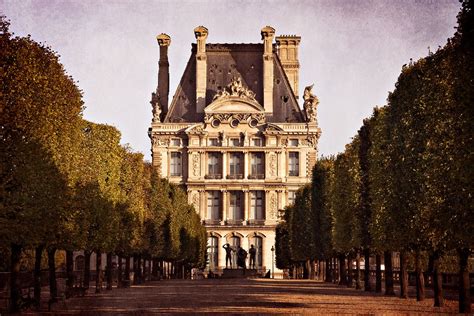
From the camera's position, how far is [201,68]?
12656cm

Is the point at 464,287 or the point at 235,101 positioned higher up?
the point at 235,101

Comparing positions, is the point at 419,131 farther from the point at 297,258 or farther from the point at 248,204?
the point at 248,204

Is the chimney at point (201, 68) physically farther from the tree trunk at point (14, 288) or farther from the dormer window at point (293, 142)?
the tree trunk at point (14, 288)

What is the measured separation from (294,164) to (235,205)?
936 cm

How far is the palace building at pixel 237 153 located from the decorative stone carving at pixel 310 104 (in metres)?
0.13

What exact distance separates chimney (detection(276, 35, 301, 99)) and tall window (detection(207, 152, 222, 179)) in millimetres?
16668

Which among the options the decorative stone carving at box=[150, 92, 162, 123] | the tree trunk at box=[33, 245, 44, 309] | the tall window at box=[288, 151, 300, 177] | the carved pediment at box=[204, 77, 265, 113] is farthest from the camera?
the tall window at box=[288, 151, 300, 177]

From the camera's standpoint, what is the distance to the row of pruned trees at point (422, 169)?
25188 millimetres

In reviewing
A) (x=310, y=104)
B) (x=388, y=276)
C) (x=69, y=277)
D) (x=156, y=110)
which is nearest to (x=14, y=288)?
(x=69, y=277)

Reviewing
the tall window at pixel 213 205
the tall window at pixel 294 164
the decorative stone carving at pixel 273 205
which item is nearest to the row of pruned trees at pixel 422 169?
the decorative stone carving at pixel 273 205

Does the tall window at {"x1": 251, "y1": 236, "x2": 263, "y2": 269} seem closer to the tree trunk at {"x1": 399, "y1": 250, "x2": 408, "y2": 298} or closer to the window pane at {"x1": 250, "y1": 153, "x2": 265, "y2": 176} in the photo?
the window pane at {"x1": 250, "y1": 153, "x2": 265, "y2": 176}

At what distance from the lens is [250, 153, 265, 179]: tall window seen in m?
124

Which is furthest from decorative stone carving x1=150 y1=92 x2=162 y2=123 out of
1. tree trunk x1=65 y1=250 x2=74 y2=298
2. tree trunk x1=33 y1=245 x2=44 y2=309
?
tree trunk x1=33 y1=245 x2=44 y2=309

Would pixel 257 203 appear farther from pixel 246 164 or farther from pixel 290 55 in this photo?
pixel 290 55
